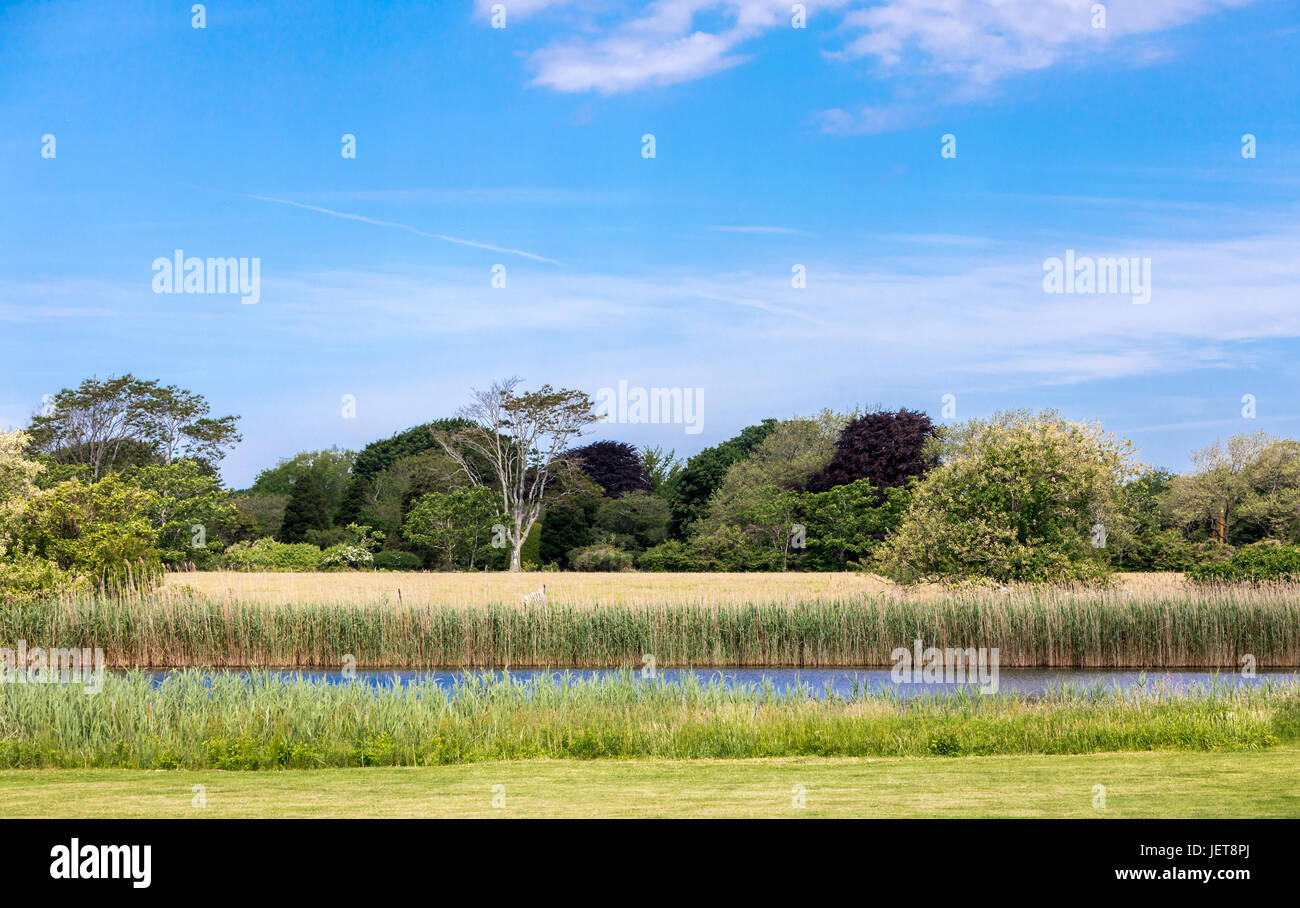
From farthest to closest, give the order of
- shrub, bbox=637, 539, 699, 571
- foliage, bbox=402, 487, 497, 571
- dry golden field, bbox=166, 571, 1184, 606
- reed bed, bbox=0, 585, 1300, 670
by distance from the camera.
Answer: foliage, bbox=402, 487, 497, 571 < shrub, bbox=637, 539, 699, 571 < dry golden field, bbox=166, 571, 1184, 606 < reed bed, bbox=0, 585, 1300, 670

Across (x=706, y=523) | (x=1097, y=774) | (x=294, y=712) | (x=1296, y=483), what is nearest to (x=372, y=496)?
(x=706, y=523)

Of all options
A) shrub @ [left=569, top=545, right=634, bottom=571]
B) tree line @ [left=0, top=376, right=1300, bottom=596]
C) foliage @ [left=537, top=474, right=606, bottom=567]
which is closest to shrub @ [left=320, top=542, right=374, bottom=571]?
tree line @ [left=0, top=376, right=1300, bottom=596]

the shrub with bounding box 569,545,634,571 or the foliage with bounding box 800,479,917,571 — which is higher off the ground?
the foliage with bounding box 800,479,917,571

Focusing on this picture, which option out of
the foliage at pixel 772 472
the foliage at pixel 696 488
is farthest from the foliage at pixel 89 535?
the foliage at pixel 696 488

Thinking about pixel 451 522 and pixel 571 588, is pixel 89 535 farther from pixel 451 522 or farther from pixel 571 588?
pixel 451 522

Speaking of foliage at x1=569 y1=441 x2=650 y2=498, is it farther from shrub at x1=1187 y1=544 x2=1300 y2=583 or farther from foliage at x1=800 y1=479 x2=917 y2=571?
shrub at x1=1187 y1=544 x2=1300 y2=583

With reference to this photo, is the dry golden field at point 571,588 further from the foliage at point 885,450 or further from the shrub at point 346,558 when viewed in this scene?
the foliage at point 885,450

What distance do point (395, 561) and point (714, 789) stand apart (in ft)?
157

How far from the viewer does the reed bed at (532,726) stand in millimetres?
11469

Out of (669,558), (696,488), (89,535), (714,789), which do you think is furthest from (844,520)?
(714,789)

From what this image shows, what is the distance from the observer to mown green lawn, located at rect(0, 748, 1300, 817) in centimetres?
788

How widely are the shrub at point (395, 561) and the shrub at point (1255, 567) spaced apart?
3667cm

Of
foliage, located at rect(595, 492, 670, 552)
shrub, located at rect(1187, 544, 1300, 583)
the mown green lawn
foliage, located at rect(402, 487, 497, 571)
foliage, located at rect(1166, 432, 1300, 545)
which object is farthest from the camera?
foliage, located at rect(595, 492, 670, 552)

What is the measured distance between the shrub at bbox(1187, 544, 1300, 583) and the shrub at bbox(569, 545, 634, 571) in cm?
3116
